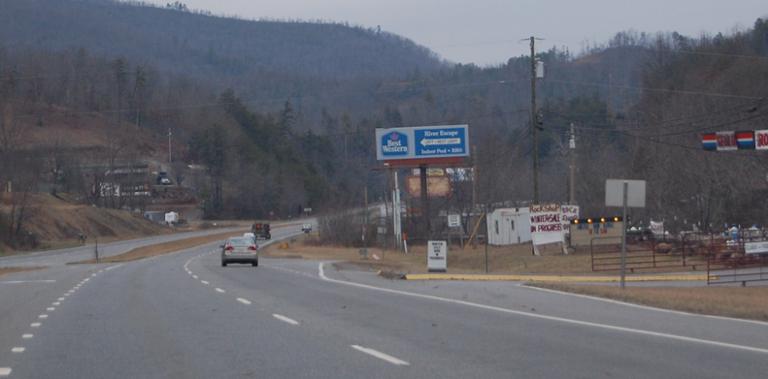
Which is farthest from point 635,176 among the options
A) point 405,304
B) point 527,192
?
point 405,304

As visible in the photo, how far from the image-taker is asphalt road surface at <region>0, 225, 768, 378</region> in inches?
474

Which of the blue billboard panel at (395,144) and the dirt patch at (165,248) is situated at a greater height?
the blue billboard panel at (395,144)

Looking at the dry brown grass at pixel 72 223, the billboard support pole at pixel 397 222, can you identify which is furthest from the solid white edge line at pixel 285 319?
the dry brown grass at pixel 72 223

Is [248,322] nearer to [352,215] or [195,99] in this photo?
[352,215]

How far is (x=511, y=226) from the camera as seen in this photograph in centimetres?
7044

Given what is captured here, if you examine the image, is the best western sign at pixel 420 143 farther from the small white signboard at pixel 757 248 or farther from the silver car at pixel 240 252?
the small white signboard at pixel 757 248

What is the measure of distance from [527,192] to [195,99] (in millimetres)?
103846

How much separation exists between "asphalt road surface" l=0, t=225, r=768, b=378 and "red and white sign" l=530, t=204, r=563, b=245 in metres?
26.3

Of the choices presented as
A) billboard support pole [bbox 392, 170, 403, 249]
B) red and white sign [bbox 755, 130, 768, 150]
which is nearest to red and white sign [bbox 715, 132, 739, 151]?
red and white sign [bbox 755, 130, 768, 150]

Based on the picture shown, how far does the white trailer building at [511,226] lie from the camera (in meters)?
69.7

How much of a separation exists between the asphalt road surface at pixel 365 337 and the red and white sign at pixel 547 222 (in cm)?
2633

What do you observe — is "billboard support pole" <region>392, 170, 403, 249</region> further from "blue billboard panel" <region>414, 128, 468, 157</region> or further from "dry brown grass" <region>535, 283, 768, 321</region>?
"dry brown grass" <region>535, 283, 768, 321</region>

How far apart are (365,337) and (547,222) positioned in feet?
123

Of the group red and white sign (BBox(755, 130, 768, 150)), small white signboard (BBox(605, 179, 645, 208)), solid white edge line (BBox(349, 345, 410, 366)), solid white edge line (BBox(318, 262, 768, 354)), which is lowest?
solid white edge line (BBox(318, 262, 768, 354))
